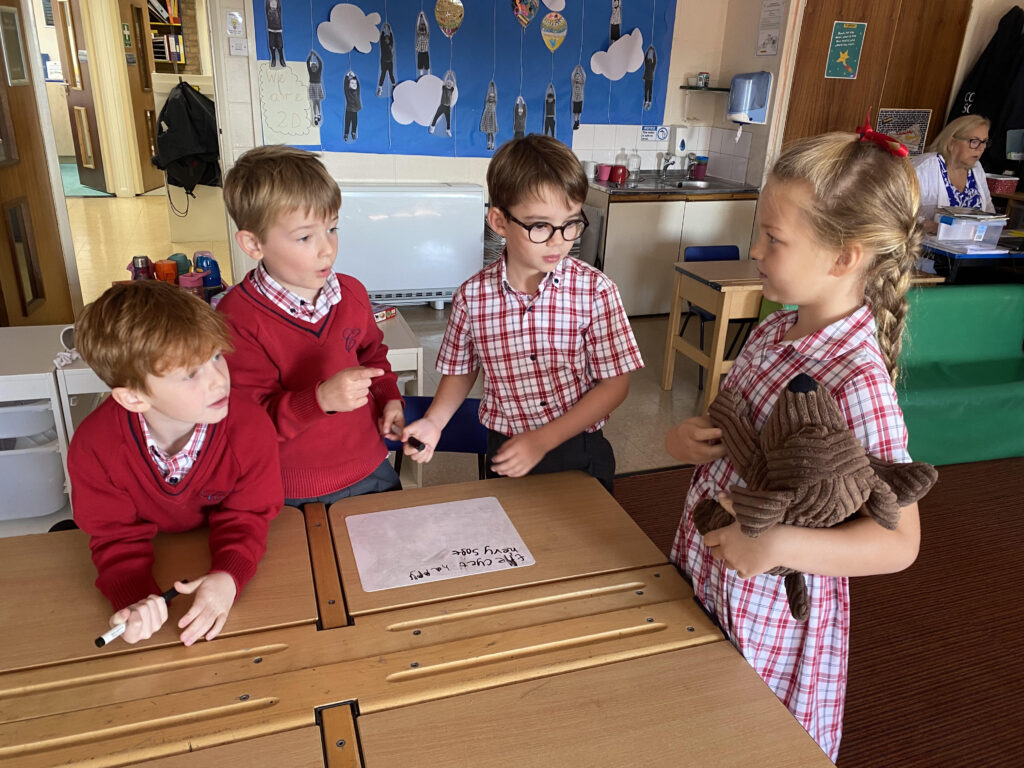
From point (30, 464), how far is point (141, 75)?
768 cm

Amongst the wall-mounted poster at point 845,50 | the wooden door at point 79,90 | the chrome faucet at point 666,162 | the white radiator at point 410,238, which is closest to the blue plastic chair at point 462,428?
the white radiator at point 410,238

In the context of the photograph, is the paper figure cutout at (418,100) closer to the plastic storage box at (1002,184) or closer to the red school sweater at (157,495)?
the plastic storage box at (1002,184)

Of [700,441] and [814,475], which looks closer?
[814,475]

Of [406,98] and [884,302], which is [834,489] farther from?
[406,98]

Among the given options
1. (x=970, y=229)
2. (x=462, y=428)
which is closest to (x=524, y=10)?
(x=970, y=229)

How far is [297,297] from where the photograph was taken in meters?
1.32

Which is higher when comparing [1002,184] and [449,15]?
[449,15]

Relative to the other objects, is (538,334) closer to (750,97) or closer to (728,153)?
(750,97)

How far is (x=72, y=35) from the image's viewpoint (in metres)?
7.57

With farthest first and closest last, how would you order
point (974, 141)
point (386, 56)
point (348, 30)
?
point (386, 56) → point (348, 30) → point (974, 141)

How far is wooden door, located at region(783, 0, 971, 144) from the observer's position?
4.36m

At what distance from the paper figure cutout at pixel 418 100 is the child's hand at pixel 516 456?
3.60 meters

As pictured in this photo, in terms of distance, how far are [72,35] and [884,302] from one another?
9094mm

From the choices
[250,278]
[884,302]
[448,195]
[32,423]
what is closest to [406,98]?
[448,195]
